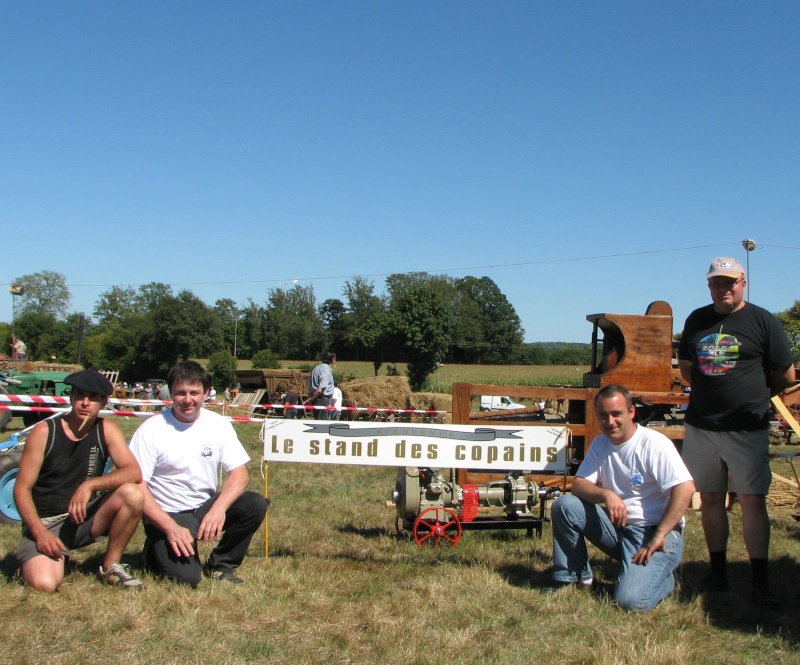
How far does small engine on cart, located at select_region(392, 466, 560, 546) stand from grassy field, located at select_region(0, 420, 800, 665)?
189mm

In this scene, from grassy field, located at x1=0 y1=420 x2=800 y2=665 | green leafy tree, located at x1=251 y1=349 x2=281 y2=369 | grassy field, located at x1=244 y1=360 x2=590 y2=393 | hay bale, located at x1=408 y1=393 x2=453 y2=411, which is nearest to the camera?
grassy field, located at x1=0 y1=420 x2=800 y2=665

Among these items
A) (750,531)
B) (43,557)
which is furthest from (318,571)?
(750,531)

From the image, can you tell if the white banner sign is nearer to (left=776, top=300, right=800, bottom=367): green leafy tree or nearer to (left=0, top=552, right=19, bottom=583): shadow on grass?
(left=0, top=552, right=19, bottom=583): shadow on grass

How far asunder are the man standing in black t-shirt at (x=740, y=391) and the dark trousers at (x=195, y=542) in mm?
2824

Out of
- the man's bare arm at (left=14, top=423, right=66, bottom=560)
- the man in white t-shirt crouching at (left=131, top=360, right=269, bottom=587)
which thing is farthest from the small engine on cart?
the man's bare arm at (left=14, top=423, right=66, bottom=560)

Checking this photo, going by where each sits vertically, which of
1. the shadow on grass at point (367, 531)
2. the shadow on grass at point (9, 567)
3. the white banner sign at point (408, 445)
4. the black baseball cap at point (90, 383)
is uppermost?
the black baseball cap at point (90, 383)

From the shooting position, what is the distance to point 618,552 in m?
4.34

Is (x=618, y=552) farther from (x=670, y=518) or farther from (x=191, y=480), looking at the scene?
(x=191, y=480)

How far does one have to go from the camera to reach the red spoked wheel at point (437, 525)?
550cm

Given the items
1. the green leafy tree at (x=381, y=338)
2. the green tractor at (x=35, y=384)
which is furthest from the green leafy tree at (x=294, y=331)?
the green tractor at (x=35, y=384)

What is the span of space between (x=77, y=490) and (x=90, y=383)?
24.8 inches

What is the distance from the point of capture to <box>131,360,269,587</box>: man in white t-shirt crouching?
445cm

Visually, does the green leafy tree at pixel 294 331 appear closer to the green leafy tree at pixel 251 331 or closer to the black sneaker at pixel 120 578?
the green leafy tree at pixel 251 331

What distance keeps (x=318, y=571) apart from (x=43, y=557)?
1.66 meters
